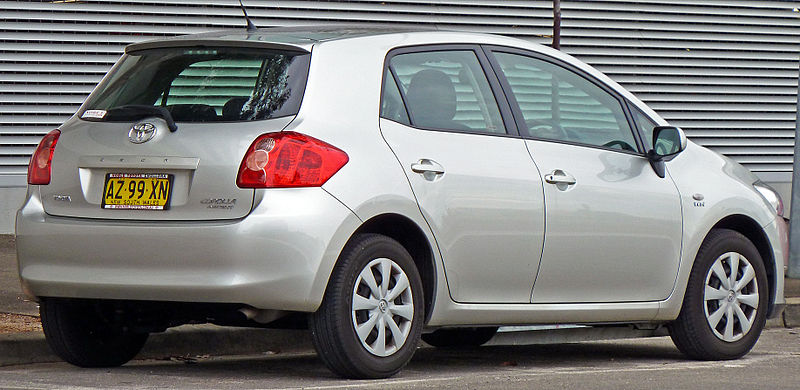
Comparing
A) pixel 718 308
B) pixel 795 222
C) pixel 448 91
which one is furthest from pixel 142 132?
pixel 795 222

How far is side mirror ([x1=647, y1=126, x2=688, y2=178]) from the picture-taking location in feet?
23.2

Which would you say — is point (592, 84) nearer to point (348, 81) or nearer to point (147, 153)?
point (348, 81)

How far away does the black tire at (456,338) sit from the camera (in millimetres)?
7562

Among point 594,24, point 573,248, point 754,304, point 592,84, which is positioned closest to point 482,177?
point 573,248

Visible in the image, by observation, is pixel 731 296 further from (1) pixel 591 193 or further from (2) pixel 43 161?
(2) pixel 43 161

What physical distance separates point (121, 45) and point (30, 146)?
4.03 feet

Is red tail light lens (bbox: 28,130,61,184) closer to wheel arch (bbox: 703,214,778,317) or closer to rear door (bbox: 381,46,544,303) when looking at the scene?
rear door (bbox: 381,46,544,303)

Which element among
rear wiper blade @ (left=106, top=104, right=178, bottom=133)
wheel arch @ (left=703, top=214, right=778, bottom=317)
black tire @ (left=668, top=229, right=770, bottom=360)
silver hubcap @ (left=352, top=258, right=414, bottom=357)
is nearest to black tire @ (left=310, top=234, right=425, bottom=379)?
silver hubcap @ (left=352, top=258, right=414, bottom=357)

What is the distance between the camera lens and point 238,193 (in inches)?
223

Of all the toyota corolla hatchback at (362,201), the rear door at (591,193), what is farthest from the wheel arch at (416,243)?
the rear door at (591,193)

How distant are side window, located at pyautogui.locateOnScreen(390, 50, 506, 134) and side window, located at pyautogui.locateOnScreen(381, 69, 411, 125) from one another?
3cm

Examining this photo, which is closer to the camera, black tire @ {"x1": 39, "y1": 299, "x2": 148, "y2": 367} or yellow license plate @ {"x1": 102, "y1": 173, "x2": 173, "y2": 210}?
yellow license plate @ {"x1": 102, "y1": 173, "x2": 173, "y2": 210}

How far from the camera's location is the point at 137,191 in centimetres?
582

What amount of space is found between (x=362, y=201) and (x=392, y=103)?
56cm
